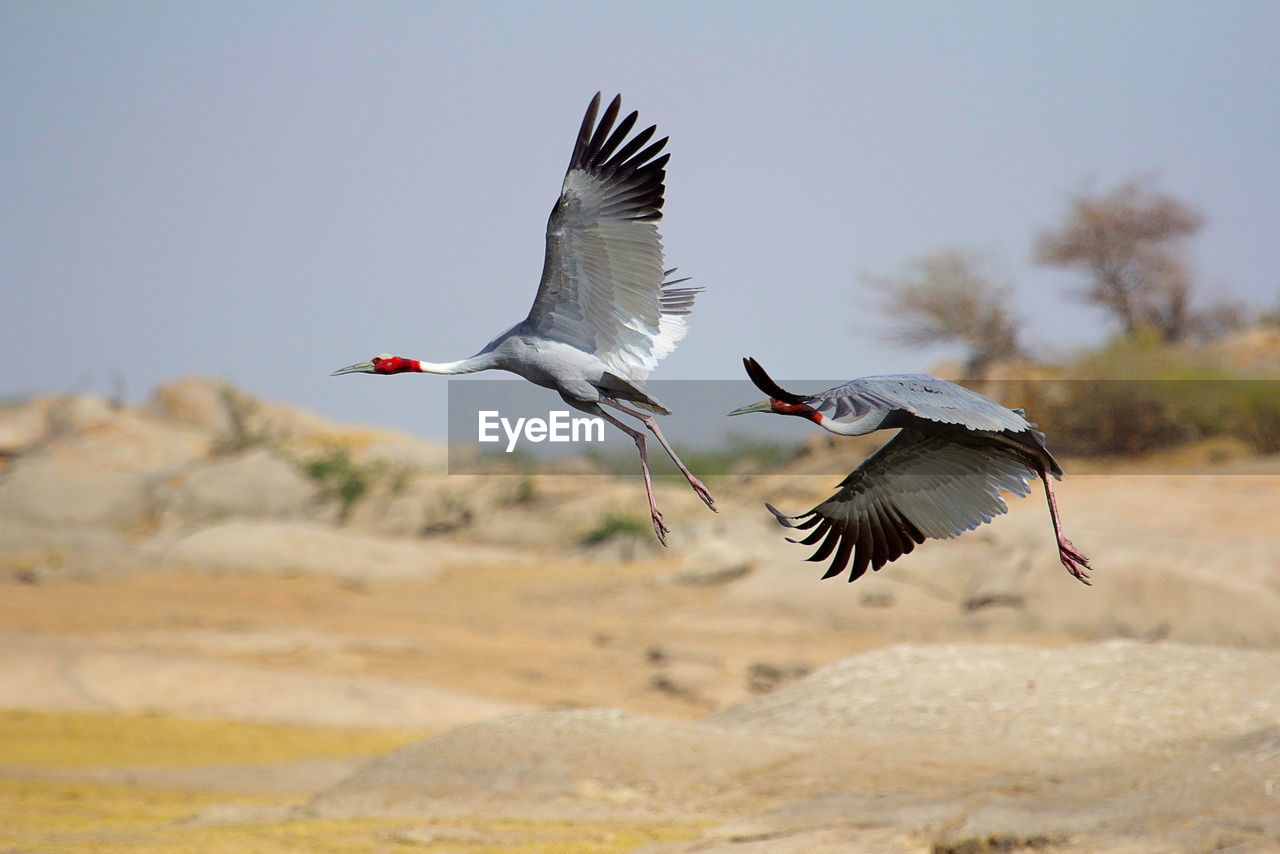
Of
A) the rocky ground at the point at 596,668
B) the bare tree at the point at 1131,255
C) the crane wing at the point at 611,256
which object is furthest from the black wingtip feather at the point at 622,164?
the bare tree at the point at 1131,255

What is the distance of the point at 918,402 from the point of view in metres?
2.44

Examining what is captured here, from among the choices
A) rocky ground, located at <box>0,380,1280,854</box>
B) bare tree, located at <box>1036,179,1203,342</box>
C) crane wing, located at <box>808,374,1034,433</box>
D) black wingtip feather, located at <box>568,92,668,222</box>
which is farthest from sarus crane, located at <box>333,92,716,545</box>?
bare tree, located at <box>1036,179,1203,342</box>

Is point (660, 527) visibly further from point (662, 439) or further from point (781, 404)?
point (781, 404)

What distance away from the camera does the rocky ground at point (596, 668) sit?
1029cm

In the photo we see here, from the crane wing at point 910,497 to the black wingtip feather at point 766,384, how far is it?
0.74 metres

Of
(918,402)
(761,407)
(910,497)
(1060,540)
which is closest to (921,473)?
(910,497)

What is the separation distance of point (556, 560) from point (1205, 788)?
2167cm

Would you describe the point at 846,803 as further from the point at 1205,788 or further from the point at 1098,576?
the point at 1098,576

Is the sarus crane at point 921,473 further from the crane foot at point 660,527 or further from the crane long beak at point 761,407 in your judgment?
the crane foot at point 660,527

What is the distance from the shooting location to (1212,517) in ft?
76.3

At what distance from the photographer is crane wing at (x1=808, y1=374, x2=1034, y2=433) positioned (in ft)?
7.63

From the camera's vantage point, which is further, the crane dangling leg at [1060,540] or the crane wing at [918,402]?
the crane dangling leg at [1060,540]

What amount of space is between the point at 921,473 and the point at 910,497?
0.08m

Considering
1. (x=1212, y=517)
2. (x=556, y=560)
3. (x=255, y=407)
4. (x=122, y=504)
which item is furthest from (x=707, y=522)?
(x=255, y=407)
